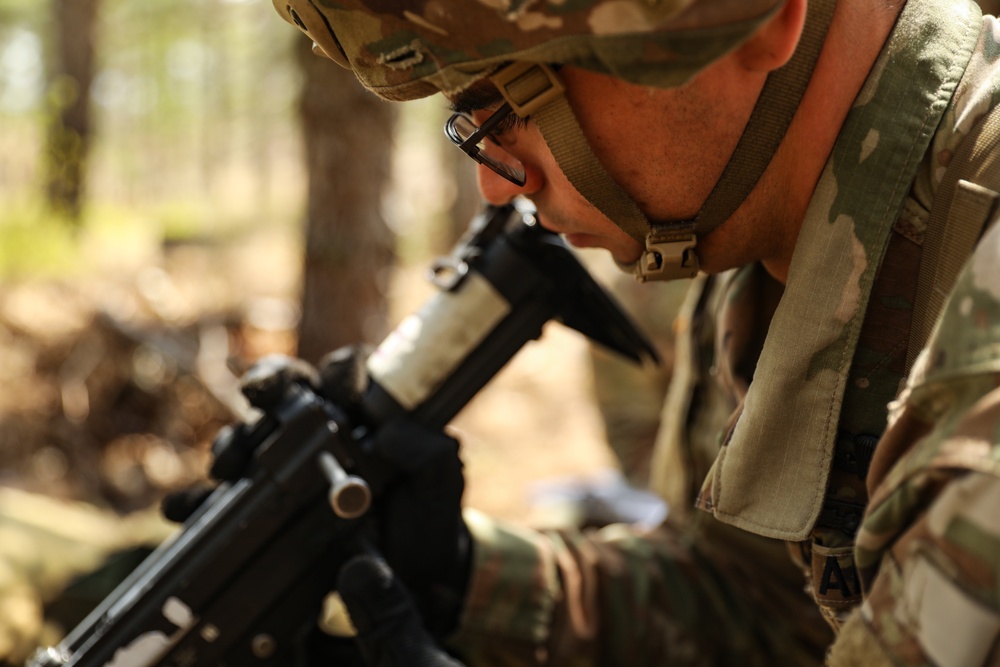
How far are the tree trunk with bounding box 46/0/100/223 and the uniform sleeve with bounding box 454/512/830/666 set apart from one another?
7.33 metres

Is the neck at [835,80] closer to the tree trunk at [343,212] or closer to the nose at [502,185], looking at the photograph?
the nose at [502,185]

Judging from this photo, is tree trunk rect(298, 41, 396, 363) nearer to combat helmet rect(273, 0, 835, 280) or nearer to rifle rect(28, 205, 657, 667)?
rifle rect(28, 205, 657, 667)

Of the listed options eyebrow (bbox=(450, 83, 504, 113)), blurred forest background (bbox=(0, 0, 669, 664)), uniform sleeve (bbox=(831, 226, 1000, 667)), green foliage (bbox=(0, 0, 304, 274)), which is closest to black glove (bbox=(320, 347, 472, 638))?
eyebrow (bbox=(450, 83, 504, 113))

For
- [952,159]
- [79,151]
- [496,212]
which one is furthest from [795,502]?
[79,151]

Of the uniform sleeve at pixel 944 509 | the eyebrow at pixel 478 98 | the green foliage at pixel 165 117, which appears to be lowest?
the green foliage at pixel 165 117

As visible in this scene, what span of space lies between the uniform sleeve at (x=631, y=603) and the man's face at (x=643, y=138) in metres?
1.06

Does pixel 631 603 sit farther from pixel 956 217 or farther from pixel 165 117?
pixel 165 117

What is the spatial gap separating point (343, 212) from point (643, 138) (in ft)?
10.0

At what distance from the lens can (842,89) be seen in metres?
1.33

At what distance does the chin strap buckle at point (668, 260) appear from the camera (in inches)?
57.1

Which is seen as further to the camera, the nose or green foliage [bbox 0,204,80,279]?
green foliage [bbox 0,204,80,279]

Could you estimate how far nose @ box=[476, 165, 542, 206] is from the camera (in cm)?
149

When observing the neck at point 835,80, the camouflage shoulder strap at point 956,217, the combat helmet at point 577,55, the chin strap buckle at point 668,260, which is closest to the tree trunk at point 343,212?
the combat helmet at point 577,55

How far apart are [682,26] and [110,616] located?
5.38ft
